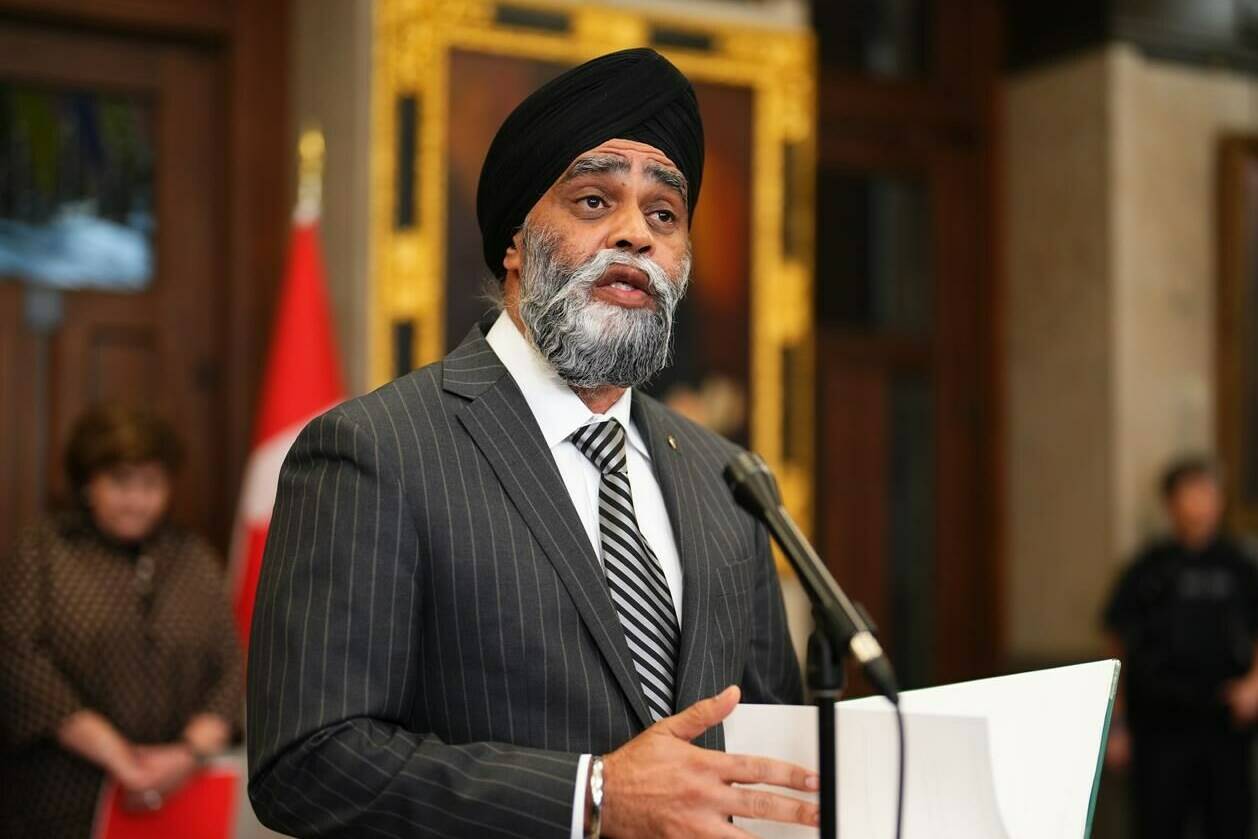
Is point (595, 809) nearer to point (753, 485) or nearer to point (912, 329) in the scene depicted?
point (753, 485)

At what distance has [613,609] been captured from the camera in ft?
5.35

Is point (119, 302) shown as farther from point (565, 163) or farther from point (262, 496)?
point (565, 163)

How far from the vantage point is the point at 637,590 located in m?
1.69

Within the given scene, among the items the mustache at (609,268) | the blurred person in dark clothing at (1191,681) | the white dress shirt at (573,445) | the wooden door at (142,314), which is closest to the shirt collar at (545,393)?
the white dress shirt at (573,445)

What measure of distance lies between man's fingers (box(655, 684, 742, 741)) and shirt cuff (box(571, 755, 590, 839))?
92mm

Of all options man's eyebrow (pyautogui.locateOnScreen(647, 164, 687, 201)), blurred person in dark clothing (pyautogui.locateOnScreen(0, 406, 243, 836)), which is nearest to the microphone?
man's eyebrow (pyautogui.locateOnScreen(647, 164, 687, 201))

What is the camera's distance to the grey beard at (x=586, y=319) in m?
1.75

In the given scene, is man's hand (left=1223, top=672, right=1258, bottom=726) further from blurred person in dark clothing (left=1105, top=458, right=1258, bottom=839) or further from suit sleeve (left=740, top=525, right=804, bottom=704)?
suit sleeve (left=740, top=525, right=804, bottom=704)

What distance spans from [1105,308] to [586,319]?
483 centimetres

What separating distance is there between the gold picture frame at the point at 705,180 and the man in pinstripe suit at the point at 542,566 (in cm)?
266

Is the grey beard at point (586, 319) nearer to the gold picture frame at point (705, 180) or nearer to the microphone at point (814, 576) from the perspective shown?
the microphone at point (814, 576)

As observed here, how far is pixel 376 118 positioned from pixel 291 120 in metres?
0.57

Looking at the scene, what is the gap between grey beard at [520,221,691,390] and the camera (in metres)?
1.75

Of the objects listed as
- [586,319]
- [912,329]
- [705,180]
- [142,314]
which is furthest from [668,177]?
[912,329]
